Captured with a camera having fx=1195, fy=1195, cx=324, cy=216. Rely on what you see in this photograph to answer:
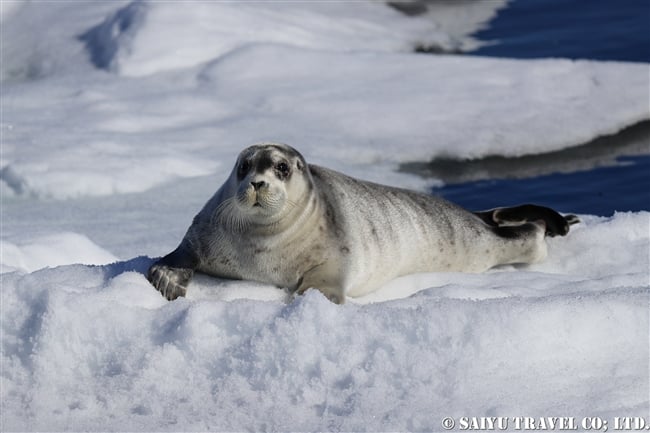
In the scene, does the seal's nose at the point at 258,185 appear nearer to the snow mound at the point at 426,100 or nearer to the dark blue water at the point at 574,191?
the dark blue water at the point at 574,191

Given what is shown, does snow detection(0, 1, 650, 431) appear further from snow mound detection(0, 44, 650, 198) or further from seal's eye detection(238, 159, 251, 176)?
seal's eye detection(238, 159, 251, 176)

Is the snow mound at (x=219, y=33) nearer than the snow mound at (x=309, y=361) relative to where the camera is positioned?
No

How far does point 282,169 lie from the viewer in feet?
14.4

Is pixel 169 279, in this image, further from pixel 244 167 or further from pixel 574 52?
pixel 574 52

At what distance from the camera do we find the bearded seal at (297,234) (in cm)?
432

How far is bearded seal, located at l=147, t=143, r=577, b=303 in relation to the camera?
170 inches

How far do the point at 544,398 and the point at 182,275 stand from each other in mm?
1536

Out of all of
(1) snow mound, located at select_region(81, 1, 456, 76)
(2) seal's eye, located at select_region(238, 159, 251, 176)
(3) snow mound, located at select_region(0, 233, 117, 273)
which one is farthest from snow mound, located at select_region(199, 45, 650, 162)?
(2) seal's eye, located at select_region(238, 159, 251, 176)

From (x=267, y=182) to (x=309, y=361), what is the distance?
1.08m

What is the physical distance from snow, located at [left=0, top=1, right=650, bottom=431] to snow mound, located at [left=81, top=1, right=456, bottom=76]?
0.09ft

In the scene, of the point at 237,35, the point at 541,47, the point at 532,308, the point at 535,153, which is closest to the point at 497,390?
the point at 532,308

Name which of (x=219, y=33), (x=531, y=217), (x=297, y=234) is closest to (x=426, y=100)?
(x=219, y=33)

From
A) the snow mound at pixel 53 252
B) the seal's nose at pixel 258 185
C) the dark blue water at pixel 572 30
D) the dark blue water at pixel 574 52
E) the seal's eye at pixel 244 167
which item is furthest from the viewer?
the dark blue water at pixel 572 30

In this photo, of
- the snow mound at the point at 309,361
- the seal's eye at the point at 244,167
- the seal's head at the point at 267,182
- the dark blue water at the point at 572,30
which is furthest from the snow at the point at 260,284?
the dark blue water at the point at 572,30
